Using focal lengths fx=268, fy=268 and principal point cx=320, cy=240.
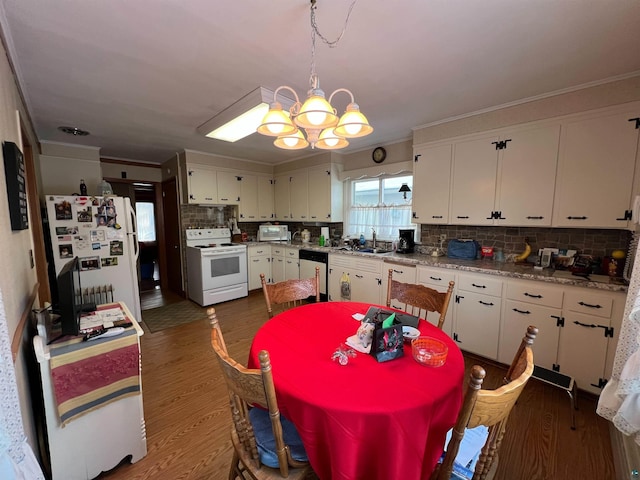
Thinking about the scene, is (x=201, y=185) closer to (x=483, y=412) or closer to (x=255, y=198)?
(x=255, y=198)

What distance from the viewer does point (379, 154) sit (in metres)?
3.85

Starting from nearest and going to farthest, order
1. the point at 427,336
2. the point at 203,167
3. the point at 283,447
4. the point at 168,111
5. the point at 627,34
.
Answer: the point at 283,447 → the point at 427,336 → the point at 627,34 → the point at 168,111 → the point at 203,167

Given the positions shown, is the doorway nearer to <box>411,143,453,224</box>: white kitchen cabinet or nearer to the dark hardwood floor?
the dark hardwood floor

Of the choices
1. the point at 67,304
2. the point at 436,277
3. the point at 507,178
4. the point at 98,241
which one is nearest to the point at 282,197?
the point at 98,241

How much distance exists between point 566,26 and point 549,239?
1.86 metres

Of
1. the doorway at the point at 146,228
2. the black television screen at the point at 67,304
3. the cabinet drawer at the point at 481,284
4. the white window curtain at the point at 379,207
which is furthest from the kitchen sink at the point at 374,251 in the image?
the doorway at the point at 146,228

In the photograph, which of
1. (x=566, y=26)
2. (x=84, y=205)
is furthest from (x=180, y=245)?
(x=566, y=26)

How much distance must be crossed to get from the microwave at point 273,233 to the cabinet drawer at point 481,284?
10.5 ft

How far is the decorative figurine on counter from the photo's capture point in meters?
1.17

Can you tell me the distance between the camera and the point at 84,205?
2990mm

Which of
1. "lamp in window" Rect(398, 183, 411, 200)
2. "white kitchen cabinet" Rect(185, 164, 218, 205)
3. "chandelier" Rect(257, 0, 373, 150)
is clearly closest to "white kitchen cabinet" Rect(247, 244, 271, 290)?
"white kitchen cabinet" Rect(185, 164, 218, 205)

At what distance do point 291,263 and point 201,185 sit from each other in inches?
75.3

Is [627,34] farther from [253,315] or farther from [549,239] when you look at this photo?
[253,315]

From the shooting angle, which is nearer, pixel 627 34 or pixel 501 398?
pixel 501 398
